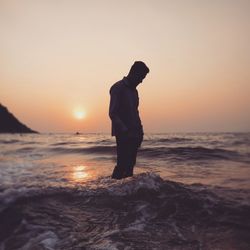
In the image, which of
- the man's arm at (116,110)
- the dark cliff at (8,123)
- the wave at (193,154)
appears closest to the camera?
the man's arm at (116,110)

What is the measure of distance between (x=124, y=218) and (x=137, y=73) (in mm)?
2632

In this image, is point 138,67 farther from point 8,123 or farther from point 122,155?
point 8,123

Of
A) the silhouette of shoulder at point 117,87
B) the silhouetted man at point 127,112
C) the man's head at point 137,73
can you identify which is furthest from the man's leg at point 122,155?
the man's head at point 137,73

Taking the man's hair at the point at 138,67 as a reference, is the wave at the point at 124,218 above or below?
below

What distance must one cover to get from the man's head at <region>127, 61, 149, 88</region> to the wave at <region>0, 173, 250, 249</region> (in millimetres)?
1873

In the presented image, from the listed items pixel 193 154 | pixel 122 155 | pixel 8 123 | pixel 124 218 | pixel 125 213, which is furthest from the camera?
pixel 8 123

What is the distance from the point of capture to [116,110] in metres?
5.66

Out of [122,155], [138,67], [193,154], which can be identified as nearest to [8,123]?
[193,154]

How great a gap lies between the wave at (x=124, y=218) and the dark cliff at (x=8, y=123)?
117518mm

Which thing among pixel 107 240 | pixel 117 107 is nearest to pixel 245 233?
pixel 107 240

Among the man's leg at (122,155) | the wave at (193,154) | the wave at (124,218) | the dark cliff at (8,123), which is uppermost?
the dark cliff at (8,123)

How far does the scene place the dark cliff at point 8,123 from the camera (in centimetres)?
11712

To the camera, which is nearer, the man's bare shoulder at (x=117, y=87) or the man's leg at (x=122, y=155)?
the man's bare shoulder at (x=117, y=87)

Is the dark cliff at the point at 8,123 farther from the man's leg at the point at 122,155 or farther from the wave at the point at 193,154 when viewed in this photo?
the man's leg at the point at 122,155
